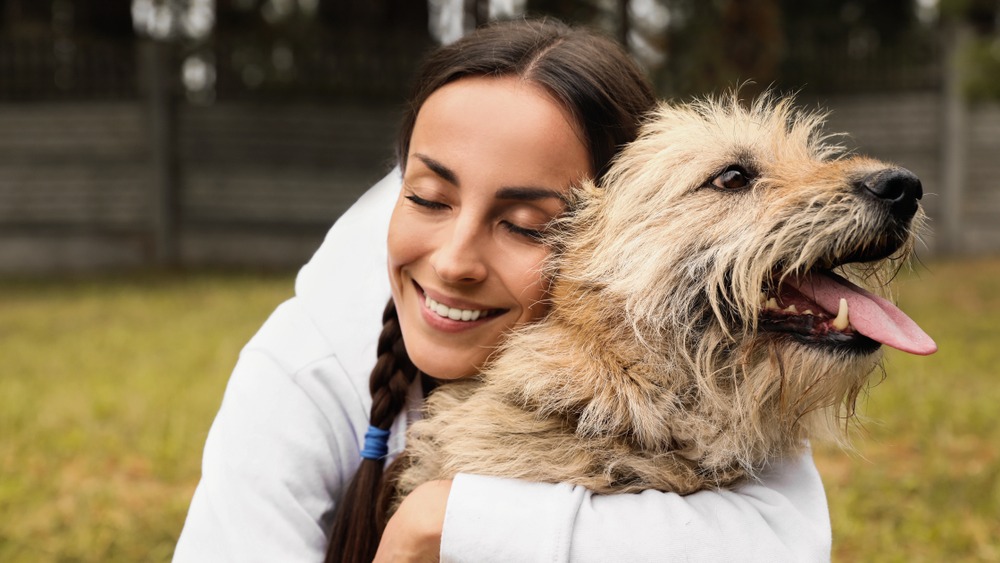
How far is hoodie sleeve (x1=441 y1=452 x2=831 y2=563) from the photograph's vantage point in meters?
1.91

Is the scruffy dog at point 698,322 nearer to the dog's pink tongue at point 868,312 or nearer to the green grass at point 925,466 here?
the dog's pink tongue at point 868,312

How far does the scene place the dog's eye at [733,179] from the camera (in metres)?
2.06

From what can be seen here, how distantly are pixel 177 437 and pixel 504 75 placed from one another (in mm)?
3833

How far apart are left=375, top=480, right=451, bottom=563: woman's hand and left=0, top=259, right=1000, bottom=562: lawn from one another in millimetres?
1093

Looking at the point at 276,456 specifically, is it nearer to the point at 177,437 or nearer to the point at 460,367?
the point at 460,367

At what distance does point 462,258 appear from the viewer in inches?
82.0

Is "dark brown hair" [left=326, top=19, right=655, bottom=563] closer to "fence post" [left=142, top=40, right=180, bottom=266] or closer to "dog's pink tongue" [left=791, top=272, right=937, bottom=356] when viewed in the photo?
"dog's pink tongue" [left=791, top=272, right=937, bottom=356]

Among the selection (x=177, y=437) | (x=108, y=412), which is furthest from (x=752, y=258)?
(x=108, y=412)

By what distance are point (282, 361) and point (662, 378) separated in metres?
1.01

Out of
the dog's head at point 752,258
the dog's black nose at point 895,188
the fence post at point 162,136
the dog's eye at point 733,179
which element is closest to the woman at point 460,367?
the dog's head at point 752,258

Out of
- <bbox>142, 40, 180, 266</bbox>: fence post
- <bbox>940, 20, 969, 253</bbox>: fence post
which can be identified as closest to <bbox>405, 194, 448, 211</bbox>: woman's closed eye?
<bbox>142, 40, 180, 266</bbox>: fence post

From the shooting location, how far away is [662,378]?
2035mm

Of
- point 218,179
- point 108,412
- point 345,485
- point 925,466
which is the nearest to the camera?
point 345,485

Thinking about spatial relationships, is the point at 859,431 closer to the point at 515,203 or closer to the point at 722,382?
the point at 722,382
